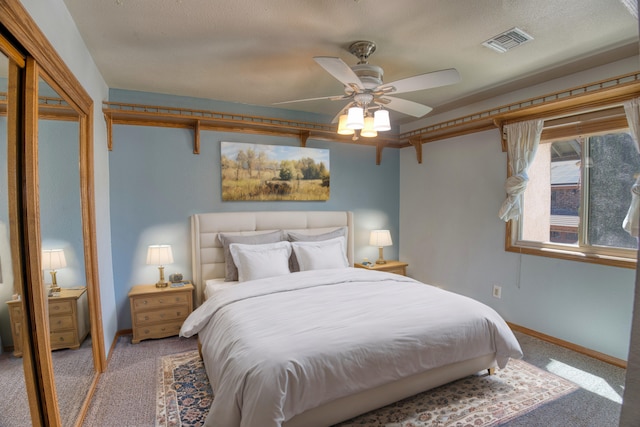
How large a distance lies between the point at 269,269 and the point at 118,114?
2.12 metres

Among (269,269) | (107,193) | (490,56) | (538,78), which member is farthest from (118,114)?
(538,78)

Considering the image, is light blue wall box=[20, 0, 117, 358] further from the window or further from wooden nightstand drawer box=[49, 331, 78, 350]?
the window

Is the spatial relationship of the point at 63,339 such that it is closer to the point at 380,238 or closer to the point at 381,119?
the point at 381,119

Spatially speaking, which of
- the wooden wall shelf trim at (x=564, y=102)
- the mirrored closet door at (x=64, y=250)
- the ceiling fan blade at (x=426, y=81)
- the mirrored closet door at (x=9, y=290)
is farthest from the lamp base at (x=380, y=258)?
the mirrored closet door at (x=9, y=290)

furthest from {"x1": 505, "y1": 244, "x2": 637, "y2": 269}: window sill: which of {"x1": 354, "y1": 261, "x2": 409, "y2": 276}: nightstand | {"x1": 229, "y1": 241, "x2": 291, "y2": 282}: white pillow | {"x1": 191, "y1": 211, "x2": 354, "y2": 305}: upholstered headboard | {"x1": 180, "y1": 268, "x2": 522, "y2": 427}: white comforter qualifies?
{"x1": 229, "y1": 241, "x2": 291, "y2": 282}: white pillow

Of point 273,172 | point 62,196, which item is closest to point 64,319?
point 62,196

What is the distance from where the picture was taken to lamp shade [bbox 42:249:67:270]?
155 centimetres

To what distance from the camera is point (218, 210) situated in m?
3.76

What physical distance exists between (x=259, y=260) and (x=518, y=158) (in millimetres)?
2785

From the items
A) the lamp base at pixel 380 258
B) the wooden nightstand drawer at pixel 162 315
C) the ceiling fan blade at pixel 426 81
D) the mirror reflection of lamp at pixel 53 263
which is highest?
the ceiling fan blade at pixel 426 81

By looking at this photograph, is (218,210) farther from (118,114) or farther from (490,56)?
(490,56)

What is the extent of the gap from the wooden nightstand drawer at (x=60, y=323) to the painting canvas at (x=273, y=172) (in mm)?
2070

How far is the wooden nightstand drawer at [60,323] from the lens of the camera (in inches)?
63.9

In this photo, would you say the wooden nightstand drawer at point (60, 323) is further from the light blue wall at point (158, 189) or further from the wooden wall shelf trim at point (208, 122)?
the wooden wall shelf trim at point (208, 122)
